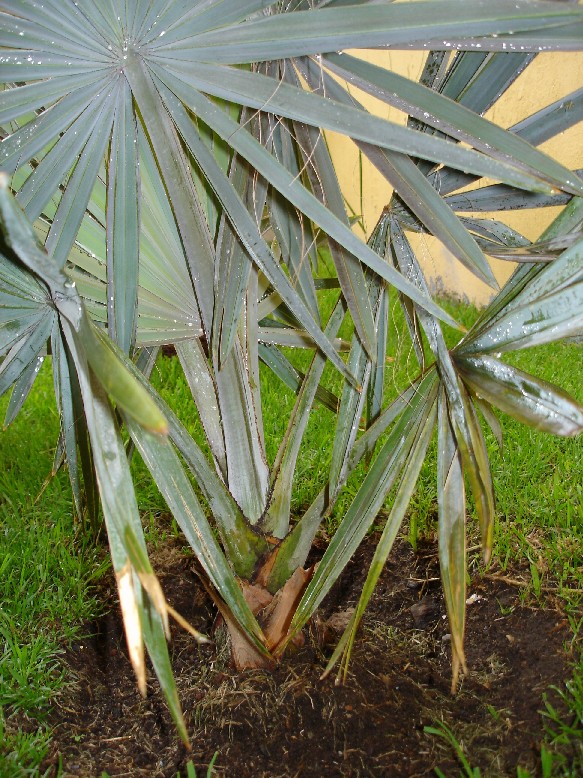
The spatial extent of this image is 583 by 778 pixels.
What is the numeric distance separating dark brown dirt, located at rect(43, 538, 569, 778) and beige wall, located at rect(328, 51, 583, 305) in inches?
64.1

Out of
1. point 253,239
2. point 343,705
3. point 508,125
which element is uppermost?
point 508,125

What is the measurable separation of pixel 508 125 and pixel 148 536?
266cm

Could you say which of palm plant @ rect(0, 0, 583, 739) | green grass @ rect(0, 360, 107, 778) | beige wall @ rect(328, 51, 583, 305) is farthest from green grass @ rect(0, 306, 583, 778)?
beige wall @ rect(328, 51, 583, 305)

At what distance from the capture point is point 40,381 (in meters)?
3.18

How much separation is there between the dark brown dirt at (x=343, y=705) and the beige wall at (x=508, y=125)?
5.34ft

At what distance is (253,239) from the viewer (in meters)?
1.12

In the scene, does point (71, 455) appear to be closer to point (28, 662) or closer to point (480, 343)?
point (28, 662)

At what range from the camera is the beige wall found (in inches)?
125

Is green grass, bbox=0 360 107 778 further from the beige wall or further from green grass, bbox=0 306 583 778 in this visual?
the beige wall

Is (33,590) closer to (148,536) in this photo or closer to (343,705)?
(148,536)

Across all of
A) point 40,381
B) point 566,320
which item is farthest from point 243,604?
point 40,381

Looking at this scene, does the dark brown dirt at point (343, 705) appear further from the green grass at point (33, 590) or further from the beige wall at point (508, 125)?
the beige wall at point (508, 125)

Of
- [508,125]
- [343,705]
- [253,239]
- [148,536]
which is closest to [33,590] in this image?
[148,536]

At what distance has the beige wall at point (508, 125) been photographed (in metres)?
3.17
